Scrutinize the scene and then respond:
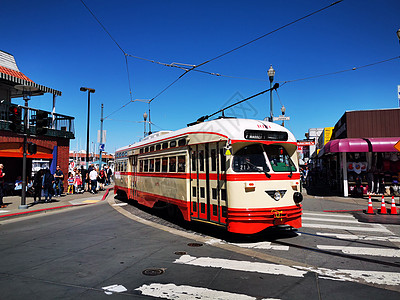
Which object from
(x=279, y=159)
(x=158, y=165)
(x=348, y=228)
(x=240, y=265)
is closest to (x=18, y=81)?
(x=158, y=165)

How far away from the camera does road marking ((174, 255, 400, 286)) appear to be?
489 centimetres

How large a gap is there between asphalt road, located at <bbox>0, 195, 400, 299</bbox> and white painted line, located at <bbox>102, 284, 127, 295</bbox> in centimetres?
2

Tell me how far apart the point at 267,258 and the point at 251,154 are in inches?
104

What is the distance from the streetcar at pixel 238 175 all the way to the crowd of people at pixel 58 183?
946 centimetres

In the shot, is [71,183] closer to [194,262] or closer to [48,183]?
[48,183]

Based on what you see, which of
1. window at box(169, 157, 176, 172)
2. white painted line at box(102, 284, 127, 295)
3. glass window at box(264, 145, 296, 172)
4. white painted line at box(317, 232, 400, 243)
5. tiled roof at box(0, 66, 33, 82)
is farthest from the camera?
tiled roof at box(0, 66, 33, 82)

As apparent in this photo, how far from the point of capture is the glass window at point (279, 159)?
769 cm

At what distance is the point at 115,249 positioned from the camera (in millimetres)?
6801

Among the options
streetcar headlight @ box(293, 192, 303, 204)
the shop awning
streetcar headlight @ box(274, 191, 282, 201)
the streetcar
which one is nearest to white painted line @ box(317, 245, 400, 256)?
the streetcar

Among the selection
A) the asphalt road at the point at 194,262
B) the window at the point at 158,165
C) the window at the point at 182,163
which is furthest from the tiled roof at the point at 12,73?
the window at the point at 182,163

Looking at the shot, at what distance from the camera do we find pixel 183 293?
170 inches

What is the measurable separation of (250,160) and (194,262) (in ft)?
9.83

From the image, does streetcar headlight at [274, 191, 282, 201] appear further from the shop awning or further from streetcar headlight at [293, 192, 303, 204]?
the shop awning

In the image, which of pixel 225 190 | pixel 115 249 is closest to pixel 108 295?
pixel 115 249
